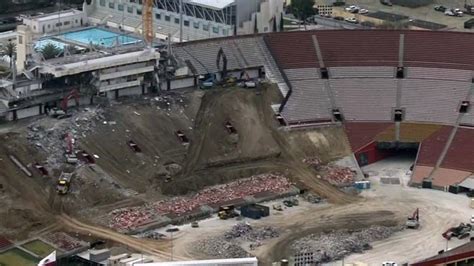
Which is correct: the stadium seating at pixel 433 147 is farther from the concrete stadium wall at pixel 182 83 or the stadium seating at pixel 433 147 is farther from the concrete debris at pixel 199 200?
the concrete stadium wall at pixel 182 83

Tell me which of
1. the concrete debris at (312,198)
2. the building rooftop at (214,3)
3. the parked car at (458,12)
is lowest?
the concrete debris at (312,198)

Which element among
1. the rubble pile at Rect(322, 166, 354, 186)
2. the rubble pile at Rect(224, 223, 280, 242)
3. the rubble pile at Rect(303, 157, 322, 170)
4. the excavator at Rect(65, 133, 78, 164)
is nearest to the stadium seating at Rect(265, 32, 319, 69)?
the rubble pile at Rect(303, 157, 322, 170)

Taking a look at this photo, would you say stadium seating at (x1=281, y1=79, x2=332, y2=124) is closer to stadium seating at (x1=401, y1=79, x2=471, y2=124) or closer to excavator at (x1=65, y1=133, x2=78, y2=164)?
stadium seating at (x1=401, y1=79, x2=471, y2=124)

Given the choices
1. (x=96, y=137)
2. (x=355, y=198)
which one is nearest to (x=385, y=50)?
(x=355, y=198)

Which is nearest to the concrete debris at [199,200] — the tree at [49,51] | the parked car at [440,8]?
the tree at [49,51]

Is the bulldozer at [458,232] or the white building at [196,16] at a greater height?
the white building at [196,16]

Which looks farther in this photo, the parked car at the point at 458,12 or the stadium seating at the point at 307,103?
the parked car at the point at 458,12
